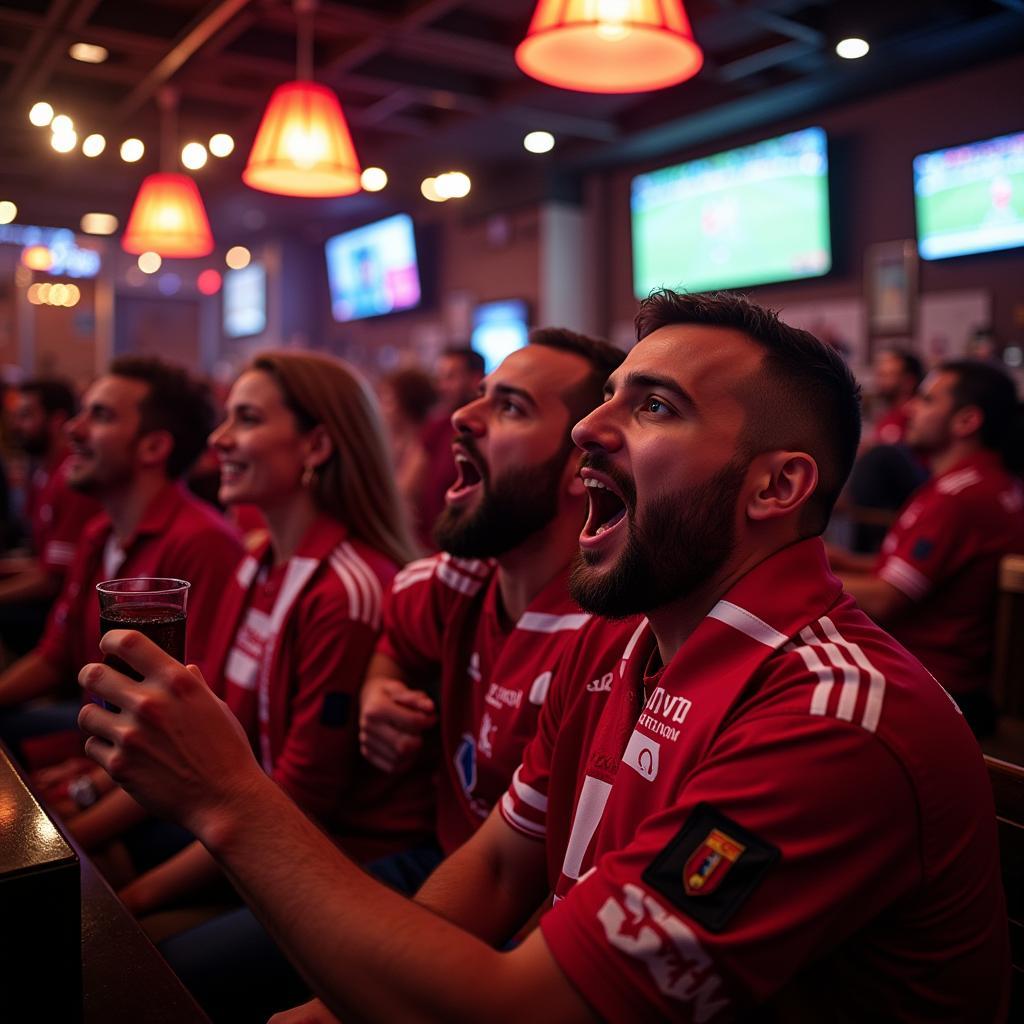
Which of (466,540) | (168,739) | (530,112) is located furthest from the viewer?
(530,112)

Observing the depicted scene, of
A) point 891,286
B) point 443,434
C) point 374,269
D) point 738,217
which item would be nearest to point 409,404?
point 443,434

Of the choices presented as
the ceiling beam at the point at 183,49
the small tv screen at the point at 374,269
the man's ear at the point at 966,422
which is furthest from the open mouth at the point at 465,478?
the small tv screen at the point at 374,269

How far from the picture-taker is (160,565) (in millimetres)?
2555

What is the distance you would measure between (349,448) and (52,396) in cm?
357

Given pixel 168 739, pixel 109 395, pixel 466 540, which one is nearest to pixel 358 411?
pixel 466 540

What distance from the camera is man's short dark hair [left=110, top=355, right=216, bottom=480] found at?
2.94 metres

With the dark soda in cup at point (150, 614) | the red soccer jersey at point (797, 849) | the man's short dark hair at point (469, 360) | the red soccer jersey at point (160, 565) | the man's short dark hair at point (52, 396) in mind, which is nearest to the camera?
the red soccer jersey at point (797, 849)

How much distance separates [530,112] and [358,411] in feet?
15.1

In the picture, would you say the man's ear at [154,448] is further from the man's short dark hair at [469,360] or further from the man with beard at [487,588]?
the man's short dark hair at [469,360]

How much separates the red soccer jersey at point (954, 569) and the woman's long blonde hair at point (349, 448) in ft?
5.41

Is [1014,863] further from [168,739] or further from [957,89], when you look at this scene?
[957,89]

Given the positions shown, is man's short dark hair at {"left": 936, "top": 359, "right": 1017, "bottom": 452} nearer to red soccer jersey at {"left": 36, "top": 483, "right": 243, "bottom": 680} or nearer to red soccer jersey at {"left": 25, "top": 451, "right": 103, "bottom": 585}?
red soccer jersey at {"left": 36, "top": 483, "right": 243, "bottom": 680}

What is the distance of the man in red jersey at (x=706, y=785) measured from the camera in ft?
2.79

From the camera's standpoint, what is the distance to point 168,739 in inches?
39.4
